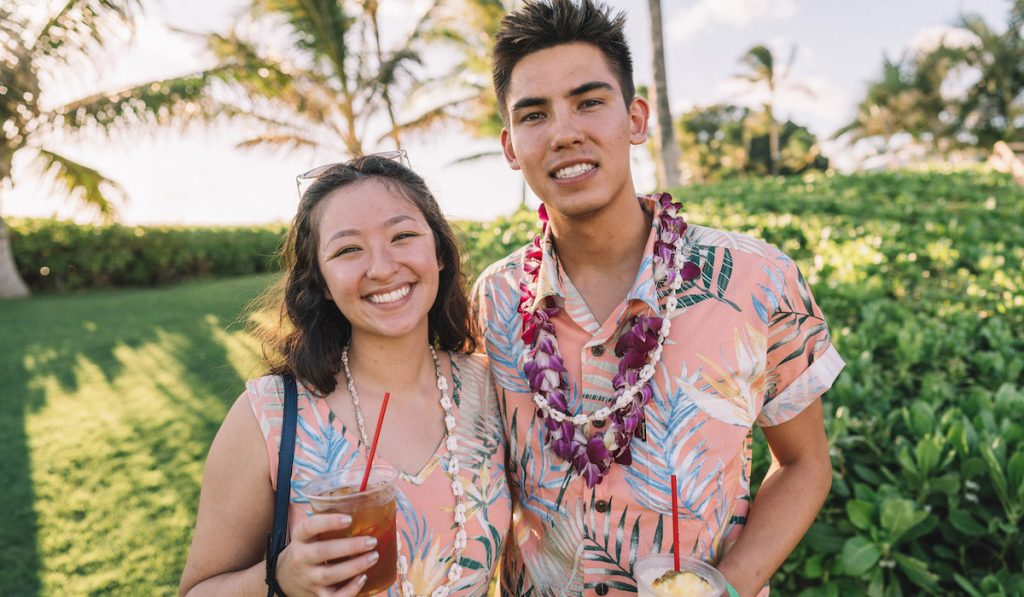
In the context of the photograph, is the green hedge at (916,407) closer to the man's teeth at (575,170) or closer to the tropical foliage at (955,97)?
the man's teeth at (575,170)

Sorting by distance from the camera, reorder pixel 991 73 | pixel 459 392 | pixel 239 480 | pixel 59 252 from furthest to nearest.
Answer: pixel 991 73 → pixel 59 252 → pixel 459 392 → pixel 239 480

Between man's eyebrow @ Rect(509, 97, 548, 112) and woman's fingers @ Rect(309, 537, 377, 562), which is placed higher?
man's eyebrow @ Rect(509, 97, 548, 112)

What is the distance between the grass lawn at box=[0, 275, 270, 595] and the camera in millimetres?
4258

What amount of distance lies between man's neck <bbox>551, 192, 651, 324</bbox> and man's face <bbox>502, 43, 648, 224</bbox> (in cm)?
5

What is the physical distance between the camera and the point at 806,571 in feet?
7.66

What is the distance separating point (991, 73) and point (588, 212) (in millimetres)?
42732

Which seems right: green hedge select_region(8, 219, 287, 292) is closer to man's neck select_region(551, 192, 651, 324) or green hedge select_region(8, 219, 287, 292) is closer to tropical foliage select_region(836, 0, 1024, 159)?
man's neck select_region(551, 192, 651, 324)

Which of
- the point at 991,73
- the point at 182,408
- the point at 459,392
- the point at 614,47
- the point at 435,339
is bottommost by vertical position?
the point at 182,408

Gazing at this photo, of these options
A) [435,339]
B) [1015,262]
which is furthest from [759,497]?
[1015,262]

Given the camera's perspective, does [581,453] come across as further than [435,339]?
No

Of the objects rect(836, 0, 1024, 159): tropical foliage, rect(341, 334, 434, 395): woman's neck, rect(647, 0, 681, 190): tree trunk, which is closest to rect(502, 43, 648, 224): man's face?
rect(341, 334, 434, 395): woman's neck

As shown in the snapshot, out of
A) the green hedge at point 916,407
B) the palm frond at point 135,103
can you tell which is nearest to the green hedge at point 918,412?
the green hedge at point 916,407

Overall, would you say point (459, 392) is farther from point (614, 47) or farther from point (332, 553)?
point (614, 47)

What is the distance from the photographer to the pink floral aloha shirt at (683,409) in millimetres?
1969
